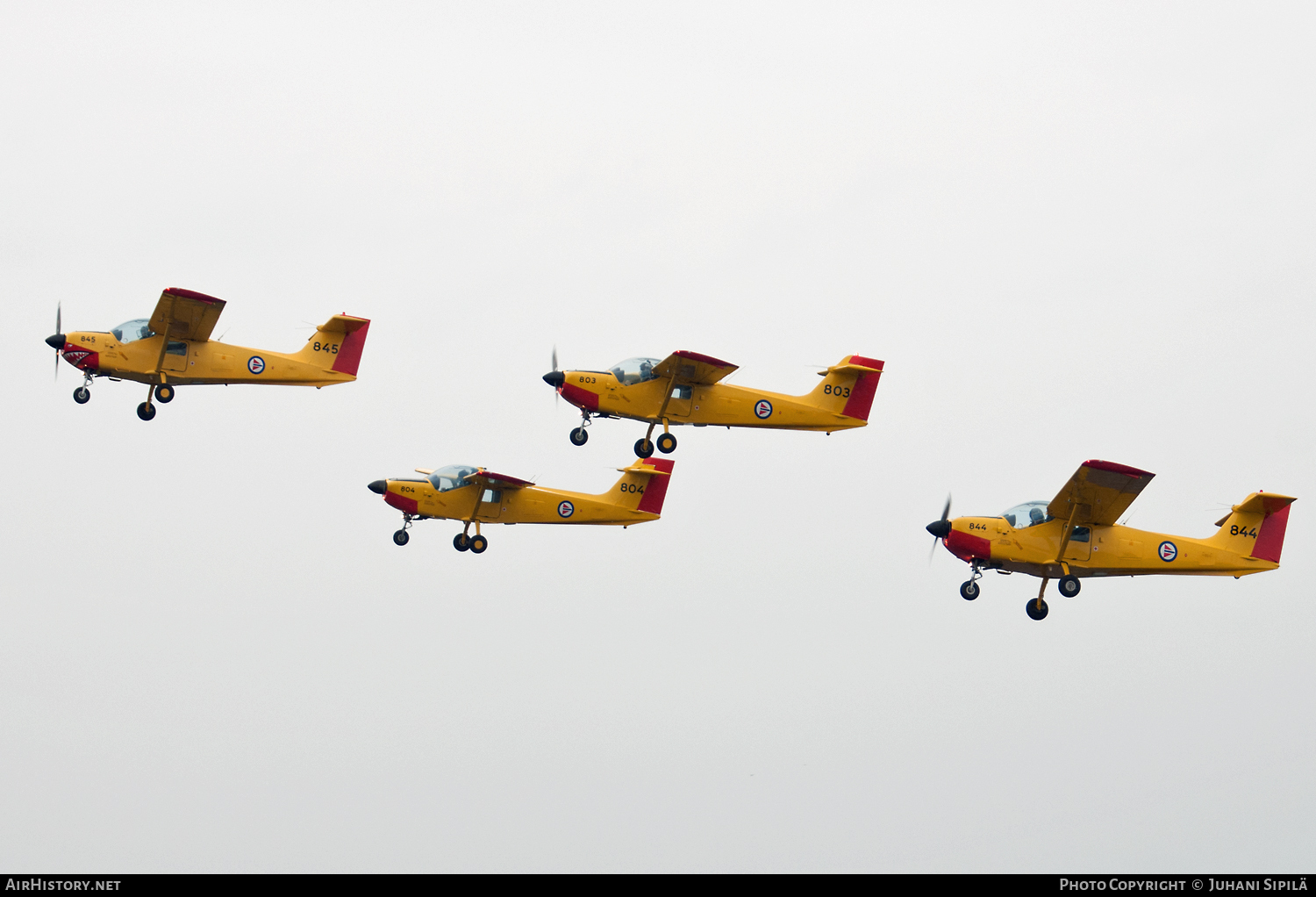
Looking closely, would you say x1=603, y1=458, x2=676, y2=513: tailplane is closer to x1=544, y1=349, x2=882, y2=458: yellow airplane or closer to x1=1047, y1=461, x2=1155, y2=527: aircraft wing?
x1=544, y1=349, x2=882, y2=458: yellow airplane

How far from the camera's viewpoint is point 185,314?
52.5 metres

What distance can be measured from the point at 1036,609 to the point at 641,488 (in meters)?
14.2

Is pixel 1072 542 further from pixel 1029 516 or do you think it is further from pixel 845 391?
pixel 845 391

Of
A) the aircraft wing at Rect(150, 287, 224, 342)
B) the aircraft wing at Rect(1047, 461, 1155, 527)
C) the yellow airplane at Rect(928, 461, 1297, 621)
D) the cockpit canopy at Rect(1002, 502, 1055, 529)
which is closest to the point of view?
the aircraft wing at Rect(1047, 461, 1155, 527)

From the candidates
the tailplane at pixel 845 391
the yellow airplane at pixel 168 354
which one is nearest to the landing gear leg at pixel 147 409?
the yellow airplane at pixel 168 354

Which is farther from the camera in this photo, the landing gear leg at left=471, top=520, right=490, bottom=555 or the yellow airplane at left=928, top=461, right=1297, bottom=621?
the landing gear leg at left=471, top=520, right=490, bottom=555

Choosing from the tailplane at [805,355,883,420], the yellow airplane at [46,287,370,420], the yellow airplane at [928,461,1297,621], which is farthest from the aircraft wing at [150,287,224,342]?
the yellow airplane at [928,461,1297,621]

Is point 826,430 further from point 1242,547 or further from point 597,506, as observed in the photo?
point 1242,547

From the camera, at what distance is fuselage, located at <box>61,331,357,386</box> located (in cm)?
5238

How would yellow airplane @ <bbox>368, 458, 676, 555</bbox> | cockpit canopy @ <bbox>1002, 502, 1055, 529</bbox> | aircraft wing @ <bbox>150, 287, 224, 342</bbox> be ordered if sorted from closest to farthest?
cockpit canopy @ <bbox>1002, 502, 1055, 529</bbox>
aircraft wing @ <bbox>150, 287, 224, 342</bbox>
yellow airplane @ <bbox>368, 458, 676, 555</bbox>

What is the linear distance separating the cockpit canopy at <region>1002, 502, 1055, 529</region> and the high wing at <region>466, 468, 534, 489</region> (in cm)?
1435

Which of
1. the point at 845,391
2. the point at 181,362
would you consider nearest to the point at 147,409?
the point at 181,362

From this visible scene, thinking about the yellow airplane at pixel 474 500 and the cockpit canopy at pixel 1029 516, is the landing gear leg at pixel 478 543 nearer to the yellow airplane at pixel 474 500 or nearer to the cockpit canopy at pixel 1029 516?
the yellow airplane at pixel 474 500
